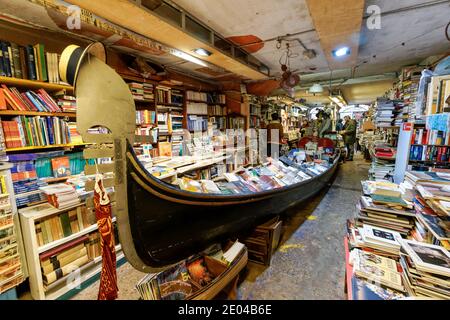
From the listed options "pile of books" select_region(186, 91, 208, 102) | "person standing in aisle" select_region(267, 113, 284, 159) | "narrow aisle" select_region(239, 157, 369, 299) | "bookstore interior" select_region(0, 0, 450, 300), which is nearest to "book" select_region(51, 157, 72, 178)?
"bookstore interior" select_region(0, 0, 450, 300)

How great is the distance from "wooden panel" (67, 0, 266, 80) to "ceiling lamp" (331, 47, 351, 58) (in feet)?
5.32

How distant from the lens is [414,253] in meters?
1.00

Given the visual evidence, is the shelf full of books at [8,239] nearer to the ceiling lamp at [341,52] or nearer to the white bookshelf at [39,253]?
the white bookshelf at [39,253]

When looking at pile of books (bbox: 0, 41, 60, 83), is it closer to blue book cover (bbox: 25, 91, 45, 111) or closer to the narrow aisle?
blue book cover (bbox: 25, 91, 45, 111)

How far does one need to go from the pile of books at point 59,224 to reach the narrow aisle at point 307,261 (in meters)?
1.57

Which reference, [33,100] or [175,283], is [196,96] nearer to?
[33,100]

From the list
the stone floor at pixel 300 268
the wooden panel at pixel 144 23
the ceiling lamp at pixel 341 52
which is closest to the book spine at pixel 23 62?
the wooden panel at pixel 144 23

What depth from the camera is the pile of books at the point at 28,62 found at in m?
1.67

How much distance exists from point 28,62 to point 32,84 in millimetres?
194

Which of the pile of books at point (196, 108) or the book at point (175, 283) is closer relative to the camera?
the book at point (175, 283)

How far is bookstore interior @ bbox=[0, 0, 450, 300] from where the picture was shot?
1034 mm

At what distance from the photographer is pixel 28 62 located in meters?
1.80
